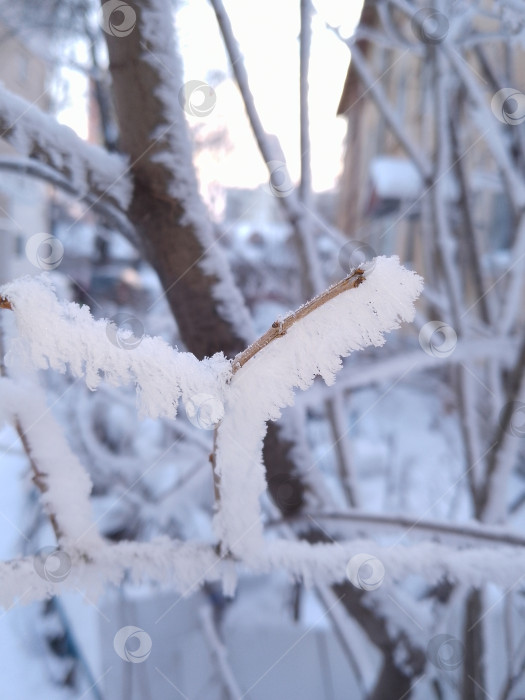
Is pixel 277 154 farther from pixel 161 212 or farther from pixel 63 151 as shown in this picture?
pixel 63 151

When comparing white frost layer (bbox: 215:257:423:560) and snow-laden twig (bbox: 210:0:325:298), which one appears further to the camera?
snow-laden twig (bbox: 210:0:325:298)

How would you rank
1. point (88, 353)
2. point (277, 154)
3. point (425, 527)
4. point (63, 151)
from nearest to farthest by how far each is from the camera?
point (88, 353) → point (63, 151) → point (425, 527) → point (277, 154)

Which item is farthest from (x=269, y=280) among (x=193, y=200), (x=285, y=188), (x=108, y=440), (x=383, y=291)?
(x=383, y=291)

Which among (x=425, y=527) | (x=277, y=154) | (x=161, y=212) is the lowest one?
(x=425, y=527)

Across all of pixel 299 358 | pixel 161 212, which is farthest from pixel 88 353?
pixel 161 212

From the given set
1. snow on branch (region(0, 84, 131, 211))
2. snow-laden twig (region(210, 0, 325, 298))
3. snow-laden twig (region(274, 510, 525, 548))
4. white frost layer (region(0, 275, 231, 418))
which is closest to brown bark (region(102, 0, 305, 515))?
snow on branch (region(0, 84, 131, 211))

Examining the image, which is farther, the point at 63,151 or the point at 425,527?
the point at 425,527

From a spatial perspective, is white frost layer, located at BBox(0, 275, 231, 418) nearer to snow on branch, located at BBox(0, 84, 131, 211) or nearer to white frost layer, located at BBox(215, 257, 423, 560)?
white frost layer, located at BBox(215, 257, 423, 560)
